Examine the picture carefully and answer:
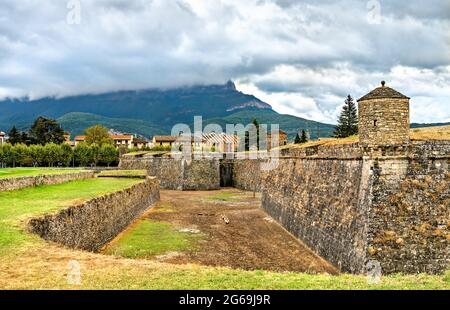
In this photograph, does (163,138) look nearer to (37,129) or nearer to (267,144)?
(37,129)

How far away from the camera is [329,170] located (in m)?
19.8

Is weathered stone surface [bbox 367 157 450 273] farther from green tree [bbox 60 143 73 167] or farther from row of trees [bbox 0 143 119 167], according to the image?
green tree [bbox 60 143 73 167]

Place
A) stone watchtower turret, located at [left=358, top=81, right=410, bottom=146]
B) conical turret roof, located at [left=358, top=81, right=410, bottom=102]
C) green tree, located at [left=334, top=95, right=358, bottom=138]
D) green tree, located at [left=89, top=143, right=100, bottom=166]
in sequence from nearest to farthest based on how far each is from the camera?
1. stone watchtower turret, located at [left=358, top=81, right=410, bottom=146]
2. conical turret roof, located at [left=358, top=81, right=410, bottom=102]
3. green tree, located at [left=334, top=95, right=358, bottom=138]
4. green tree, located at [left=89, top=143, right=100, bottom=166]

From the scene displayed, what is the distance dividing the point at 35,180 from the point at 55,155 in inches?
2342

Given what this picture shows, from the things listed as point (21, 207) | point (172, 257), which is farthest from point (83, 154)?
point (172, 257)

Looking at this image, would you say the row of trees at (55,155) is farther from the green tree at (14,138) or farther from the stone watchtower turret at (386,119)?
the stone watchtower turret at (386,119)

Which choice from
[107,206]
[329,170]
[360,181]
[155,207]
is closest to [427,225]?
[360,181]

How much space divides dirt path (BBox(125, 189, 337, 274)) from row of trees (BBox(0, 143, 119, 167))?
1942 inches

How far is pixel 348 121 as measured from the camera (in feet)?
242

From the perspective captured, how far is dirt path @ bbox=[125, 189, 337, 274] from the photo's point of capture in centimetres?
1779

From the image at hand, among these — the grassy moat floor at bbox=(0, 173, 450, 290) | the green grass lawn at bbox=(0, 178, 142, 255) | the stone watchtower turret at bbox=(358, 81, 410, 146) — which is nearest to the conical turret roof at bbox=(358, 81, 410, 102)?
the stone watchtower turret at bbox=(358, 81, 410, 146)

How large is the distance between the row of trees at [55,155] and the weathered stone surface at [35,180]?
49.6 m

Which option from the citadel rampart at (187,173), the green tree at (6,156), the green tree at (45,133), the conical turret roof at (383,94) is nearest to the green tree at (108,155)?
the green tree at (6,156)

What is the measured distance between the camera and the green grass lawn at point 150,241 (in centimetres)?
1912
